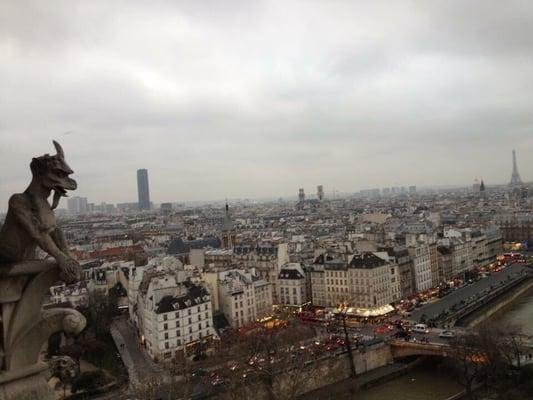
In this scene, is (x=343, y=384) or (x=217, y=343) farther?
(x=217, y=343)

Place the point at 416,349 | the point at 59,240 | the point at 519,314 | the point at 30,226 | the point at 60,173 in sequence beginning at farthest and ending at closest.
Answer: the point at 519,314 < the point at 416,349 < the point at 59,240 < the point at 60,173 < the point at 30,226

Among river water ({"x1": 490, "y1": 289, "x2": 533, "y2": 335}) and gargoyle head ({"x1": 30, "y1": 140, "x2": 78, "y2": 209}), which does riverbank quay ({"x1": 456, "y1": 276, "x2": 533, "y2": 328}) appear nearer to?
river water ({"x1": 490, "y1": 289, "x2": 533, "y2": 335})

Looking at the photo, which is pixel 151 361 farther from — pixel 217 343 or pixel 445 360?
pixel 445 360

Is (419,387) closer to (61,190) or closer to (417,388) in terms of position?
(417,388)

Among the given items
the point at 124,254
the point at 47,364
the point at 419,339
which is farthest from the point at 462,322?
the point at 124,254

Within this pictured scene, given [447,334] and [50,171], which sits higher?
[50,171]

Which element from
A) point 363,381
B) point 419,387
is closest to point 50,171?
point 363,381

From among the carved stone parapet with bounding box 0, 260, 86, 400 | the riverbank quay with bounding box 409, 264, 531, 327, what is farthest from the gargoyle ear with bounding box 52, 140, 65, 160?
the riverbank quay with bounding box 409, 264, 531, 327
